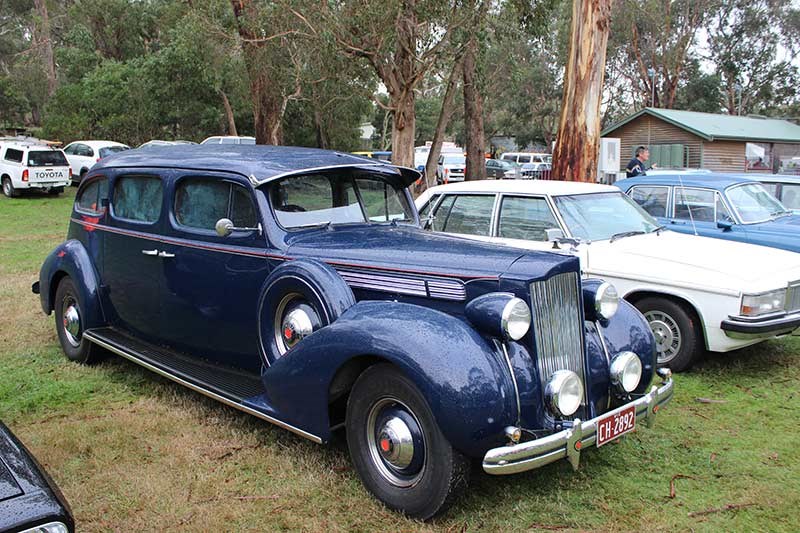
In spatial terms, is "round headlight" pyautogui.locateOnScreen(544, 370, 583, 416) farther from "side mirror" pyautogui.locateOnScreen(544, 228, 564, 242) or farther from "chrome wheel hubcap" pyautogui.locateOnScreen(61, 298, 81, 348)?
"chrome wheel hubcap" pyautogui.locateOnScreen(61, 298, 81, 348)

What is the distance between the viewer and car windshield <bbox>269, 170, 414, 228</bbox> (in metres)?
4.57

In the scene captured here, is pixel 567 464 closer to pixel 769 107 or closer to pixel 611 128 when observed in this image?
pixel 611 128

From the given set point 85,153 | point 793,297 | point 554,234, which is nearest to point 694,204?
point 793,297

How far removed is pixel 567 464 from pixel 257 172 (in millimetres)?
2778

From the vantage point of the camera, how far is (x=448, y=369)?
3186mm

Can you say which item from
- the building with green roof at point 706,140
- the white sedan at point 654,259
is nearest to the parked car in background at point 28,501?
the white sedan at point 654,259

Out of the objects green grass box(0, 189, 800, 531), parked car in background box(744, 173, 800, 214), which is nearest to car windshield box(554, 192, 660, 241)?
green grass box(0, 189, 800, 531)

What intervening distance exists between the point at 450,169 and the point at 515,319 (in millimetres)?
28711

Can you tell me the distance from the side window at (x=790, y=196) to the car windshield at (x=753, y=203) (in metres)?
1.20

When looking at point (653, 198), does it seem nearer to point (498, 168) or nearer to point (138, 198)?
point (138, 198)

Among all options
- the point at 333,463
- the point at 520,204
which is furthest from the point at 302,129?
the point at 333,463

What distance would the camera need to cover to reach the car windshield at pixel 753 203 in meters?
7.99

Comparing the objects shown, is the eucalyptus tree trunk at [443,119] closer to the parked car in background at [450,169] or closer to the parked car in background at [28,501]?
the parked car in background at [450,169]

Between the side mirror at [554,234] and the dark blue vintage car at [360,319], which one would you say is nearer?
the dark blue vintage car at [360,319]
